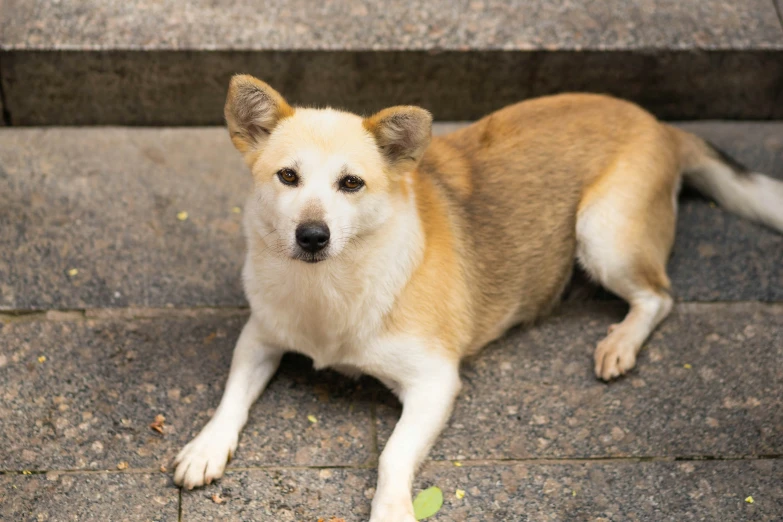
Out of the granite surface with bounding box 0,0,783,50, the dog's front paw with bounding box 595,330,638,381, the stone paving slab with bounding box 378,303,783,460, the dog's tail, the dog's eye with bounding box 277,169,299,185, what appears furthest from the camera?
the granite surface with bounding box 0,0,783,50

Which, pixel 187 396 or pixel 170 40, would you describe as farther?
pixel 170 40

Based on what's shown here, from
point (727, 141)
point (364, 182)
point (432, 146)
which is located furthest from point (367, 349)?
point (727, 141)

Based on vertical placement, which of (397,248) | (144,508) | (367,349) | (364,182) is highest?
(364,182)

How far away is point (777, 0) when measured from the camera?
4984mm

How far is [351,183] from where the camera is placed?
3039 mm

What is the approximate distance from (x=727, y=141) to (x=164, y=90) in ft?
→ 10.5

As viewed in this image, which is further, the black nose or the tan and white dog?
the tan and white dog

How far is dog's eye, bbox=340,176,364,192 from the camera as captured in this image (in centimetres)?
303

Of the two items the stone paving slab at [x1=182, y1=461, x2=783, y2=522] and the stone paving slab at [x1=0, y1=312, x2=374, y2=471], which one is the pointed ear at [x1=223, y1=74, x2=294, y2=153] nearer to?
the stone paving slab at [x1=0, y1=312, x2=374, y2=471]

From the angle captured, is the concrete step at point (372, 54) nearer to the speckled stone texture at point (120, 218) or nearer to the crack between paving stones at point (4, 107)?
the crack between paving stones at point (4, 107)

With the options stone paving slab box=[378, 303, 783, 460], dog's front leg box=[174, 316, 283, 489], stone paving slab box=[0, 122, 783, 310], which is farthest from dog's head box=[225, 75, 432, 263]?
stone paving slab box=[0, 122, 783, 310]

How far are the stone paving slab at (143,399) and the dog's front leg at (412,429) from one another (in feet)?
0.64

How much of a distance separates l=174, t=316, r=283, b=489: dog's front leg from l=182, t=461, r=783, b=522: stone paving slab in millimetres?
76

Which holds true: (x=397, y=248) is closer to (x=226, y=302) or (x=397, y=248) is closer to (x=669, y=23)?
(x=226, y=302)
